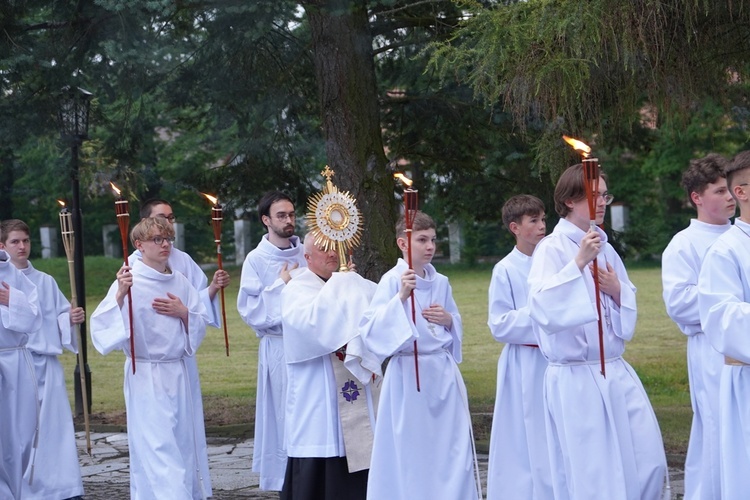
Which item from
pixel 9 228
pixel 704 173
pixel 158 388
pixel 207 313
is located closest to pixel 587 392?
pixel 704 173

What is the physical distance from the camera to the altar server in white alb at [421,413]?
22.5 ft

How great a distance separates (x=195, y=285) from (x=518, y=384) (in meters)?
3.02

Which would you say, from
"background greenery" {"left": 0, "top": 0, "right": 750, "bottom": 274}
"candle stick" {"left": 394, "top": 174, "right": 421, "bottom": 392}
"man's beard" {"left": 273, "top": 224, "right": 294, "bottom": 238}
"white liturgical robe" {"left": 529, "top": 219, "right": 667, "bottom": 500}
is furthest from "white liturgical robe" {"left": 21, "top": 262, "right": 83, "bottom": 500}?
"white liturgical robe" {"left": 529, "top": 219, "right": 667, "bottom": 500}

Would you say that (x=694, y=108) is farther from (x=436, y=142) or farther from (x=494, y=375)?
(x=494, y=375)

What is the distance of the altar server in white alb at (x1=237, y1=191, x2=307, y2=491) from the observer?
28.5 feet

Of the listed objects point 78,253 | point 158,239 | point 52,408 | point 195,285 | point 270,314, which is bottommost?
point 52,408

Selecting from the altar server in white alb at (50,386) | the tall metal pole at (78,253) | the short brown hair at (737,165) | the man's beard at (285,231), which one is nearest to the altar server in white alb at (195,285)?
the man's beard at (285,231)

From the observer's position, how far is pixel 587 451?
582 centimetres

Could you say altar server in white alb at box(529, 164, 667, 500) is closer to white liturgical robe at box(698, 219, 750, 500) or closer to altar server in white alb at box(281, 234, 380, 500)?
white liturgical robe at box(698, 219, 750, 500)

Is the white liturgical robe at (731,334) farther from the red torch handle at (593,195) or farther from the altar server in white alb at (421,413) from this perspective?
the altar server in white alb at (421,413)

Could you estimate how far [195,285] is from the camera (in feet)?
30.1

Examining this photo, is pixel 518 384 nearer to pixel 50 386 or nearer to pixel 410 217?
pixel 410 217

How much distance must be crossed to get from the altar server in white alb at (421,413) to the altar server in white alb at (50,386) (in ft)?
8.54

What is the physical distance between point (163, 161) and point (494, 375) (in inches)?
808
